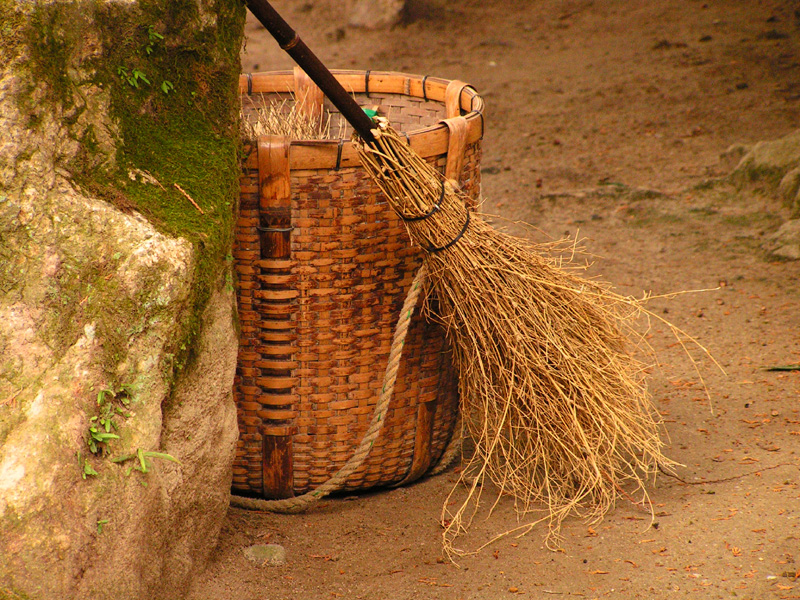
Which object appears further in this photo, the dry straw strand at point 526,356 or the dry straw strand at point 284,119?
Answer: the dry straw strand at point 284,119

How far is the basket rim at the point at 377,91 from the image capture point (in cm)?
263

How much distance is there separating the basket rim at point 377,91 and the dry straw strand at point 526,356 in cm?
A: 10

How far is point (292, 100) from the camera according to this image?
12.4 ft

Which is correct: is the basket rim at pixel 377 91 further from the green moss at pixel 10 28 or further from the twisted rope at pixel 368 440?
the green moss at pixel 10 28

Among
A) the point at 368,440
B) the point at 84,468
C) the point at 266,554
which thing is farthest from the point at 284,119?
the point at 84,468

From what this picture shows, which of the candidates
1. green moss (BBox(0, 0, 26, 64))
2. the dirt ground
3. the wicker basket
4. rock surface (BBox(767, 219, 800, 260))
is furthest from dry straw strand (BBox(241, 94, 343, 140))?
rock surface (BBox(767, 219, 800, 260))

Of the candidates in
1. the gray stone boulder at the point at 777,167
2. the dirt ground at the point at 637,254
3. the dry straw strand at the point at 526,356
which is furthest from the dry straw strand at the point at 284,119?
the gray stone boulder at the point at 777,167

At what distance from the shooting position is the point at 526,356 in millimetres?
2822

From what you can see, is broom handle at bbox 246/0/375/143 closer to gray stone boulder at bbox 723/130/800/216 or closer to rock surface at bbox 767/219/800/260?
rock surface at bbox 767/219/800/260

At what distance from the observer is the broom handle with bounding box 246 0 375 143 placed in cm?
238

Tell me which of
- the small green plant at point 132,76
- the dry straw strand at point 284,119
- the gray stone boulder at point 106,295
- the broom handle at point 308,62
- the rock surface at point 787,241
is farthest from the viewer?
the rock surface at point 787,241

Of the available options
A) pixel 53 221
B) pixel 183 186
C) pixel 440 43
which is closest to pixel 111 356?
pixel 53 221

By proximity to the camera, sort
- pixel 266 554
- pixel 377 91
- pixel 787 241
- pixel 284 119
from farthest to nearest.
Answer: pixel 787 241, pixel 377 91, pixel 284 119, pixel 266 554

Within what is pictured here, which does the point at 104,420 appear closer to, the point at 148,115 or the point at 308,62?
the point at 148,115
